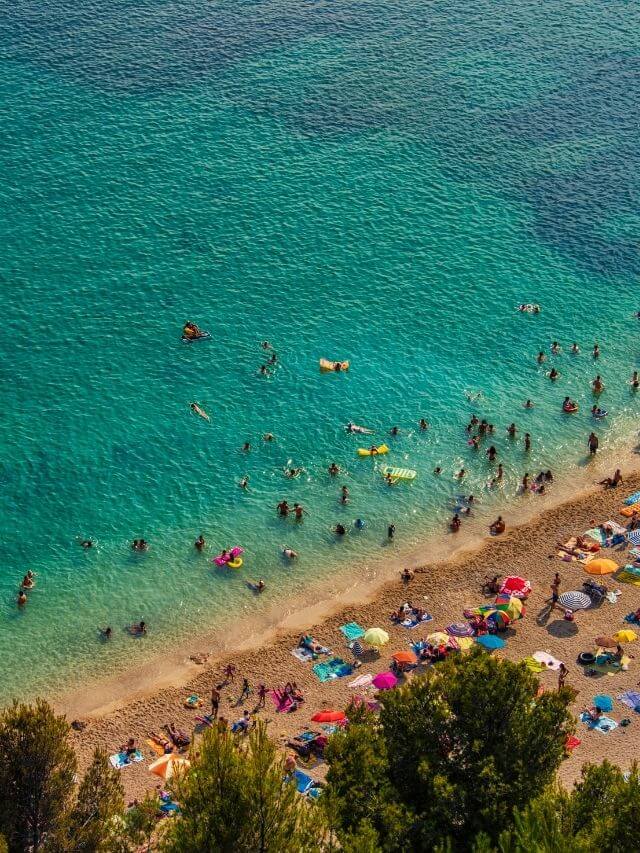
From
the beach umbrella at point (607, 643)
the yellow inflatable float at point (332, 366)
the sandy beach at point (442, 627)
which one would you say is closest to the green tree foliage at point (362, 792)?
the sandy beach at point (442, 627)

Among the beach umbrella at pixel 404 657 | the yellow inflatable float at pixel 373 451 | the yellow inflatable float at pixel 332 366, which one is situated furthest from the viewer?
the yellow inflatable float at pixel 332 366

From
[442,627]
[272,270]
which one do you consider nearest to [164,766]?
[442,627]

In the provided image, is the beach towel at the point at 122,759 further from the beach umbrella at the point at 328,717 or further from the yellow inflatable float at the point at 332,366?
the yellow inflatable float at the point at 332,366

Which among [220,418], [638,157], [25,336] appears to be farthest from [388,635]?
[638,157]

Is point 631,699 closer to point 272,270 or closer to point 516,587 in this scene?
point 516,587

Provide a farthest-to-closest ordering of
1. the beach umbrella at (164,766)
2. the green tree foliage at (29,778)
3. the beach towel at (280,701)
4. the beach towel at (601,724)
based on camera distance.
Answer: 1. the beach towel at (280,701)
2. the beach towel at (601,724)
3. the beach umbrella at (164,766)
4. the green tree foliage at (29,778)

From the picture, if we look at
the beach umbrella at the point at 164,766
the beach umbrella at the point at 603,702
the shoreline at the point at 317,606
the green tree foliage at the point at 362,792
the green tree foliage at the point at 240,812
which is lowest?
the shoreline at the point at 317,606
